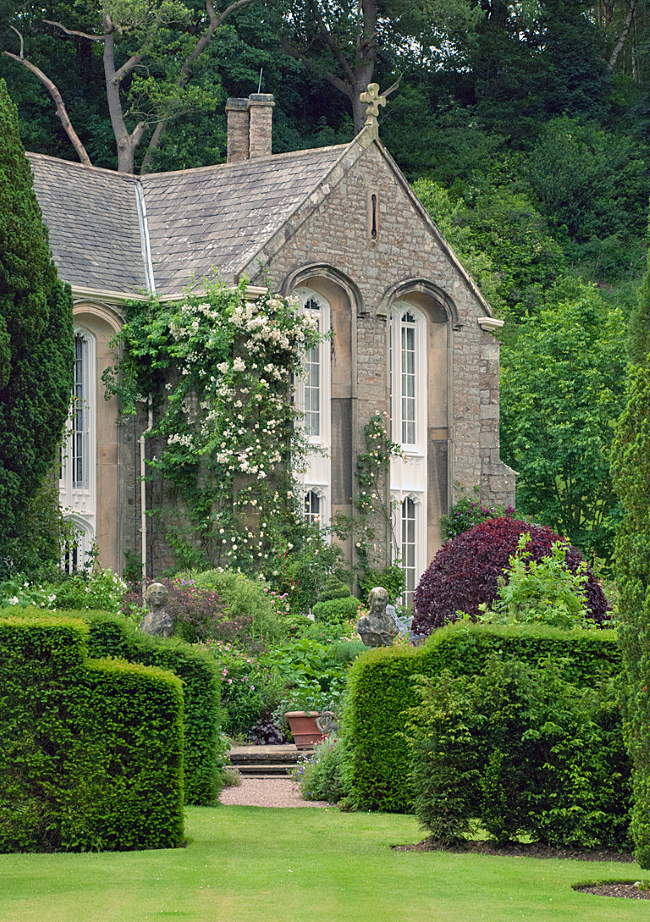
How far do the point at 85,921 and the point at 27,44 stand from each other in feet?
128

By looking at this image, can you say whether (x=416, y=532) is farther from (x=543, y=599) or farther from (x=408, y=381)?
(x=543, y=599)

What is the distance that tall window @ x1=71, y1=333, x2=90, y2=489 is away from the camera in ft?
91.6

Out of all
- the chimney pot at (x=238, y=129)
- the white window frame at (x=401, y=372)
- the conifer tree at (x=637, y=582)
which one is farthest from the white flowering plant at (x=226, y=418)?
the conifer tree at (x=637, y=582)

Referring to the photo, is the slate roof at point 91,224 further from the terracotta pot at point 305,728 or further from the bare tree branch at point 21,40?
the bare tree branch at point 21,40

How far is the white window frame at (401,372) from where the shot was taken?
30.5 metres

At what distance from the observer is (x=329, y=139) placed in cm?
4897

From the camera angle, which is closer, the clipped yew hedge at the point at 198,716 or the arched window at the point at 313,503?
the clipped yew hedge at the point at 198,716

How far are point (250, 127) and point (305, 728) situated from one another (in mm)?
15664

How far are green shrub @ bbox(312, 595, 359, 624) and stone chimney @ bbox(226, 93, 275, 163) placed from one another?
31.7 feet

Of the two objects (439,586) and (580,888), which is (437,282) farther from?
(580,888)

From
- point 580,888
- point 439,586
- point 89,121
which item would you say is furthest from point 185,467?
point 89,121

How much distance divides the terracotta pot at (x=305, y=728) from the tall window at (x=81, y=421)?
378 inches

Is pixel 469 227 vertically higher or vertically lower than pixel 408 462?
higher

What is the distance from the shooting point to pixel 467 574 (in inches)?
917
